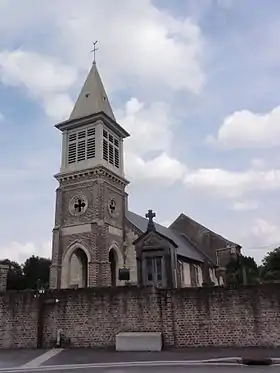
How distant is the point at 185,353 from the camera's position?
12.4 m

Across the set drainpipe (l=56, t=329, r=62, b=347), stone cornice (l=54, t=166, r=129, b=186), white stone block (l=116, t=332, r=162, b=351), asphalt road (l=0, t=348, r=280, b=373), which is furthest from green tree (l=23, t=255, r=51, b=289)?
white stone block (l=116, t=332, r=162, b=351)

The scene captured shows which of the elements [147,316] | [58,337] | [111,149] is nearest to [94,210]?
[111,149]

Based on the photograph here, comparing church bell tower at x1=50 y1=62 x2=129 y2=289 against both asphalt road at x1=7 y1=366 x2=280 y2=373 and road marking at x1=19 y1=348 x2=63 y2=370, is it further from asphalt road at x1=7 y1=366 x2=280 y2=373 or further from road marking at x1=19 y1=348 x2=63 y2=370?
asphalt road at x1=7 y1=366 x2=280 y2=373

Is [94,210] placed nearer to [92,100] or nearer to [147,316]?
[92,100]

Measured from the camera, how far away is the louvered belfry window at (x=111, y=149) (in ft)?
101

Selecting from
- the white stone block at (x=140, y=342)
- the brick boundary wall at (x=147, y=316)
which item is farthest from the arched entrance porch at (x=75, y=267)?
the white stone block at (x=140, y=342)

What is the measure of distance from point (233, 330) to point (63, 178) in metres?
20.3

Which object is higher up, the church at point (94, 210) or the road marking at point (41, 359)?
the church at point (94, 210)

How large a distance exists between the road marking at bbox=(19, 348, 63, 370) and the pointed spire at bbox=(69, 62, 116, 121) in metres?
20.8

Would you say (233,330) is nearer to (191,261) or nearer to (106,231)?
(106,231)

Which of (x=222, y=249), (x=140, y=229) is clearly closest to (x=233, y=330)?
(x=140, y=229)

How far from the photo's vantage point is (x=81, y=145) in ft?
102

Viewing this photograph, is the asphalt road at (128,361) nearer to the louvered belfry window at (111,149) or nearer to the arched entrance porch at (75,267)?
the arched entrance porch at (75,267)

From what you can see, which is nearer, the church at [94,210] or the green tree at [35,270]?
the church at [94,210]
